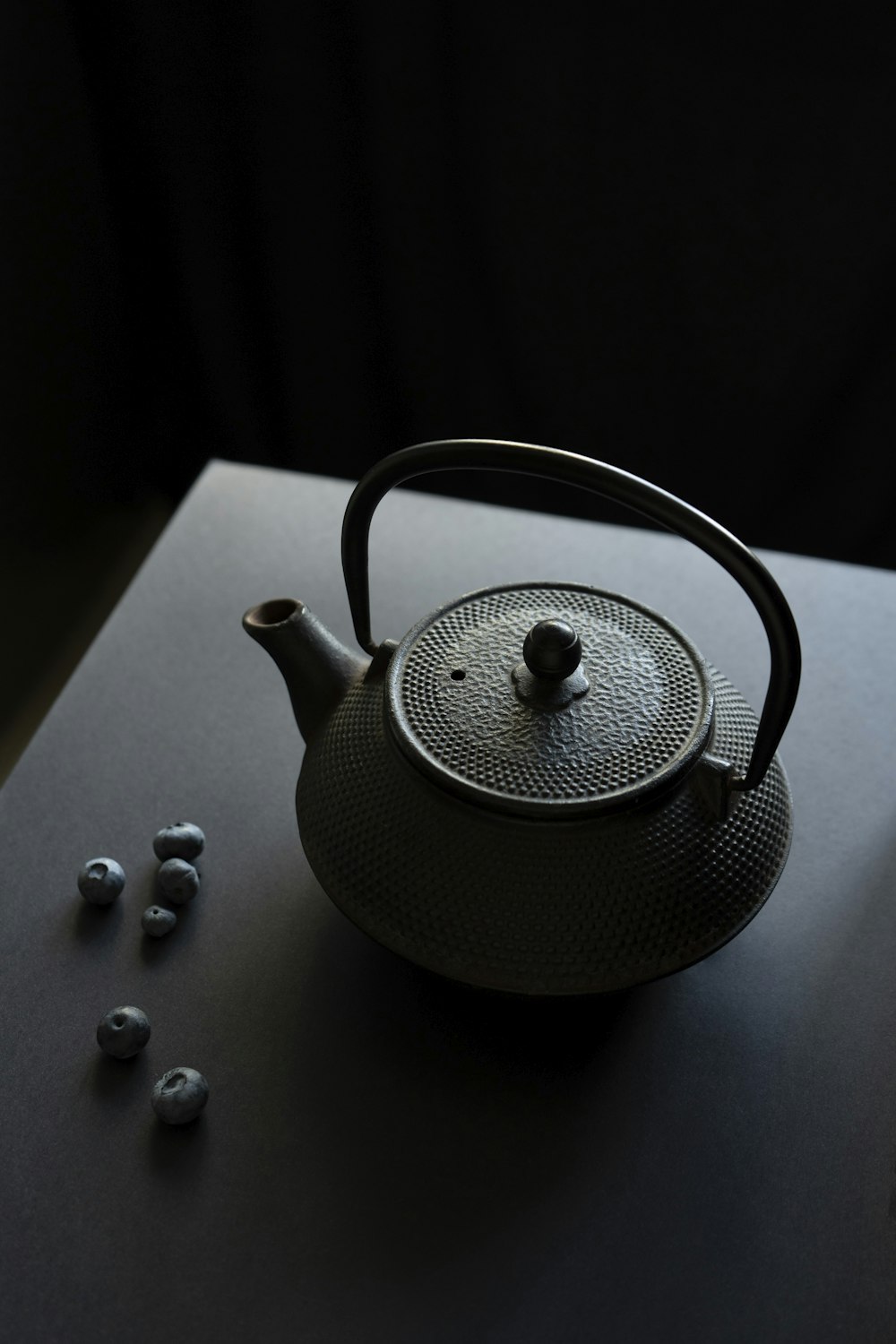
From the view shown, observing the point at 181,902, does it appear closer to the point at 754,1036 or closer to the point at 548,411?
the point at 754,1036

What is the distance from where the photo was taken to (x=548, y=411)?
1996 millimetres

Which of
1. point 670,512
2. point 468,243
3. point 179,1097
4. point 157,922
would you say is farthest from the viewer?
point 468,243

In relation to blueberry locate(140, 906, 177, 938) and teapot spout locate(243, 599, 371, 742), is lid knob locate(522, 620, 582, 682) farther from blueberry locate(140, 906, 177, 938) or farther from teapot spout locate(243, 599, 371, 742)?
blueberry locate(140, 906, 177, 938)

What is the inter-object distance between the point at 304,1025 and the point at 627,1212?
25 cm

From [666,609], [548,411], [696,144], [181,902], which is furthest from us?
[548,411]

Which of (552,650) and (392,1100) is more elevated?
(552,650)

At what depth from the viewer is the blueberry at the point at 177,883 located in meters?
0.88

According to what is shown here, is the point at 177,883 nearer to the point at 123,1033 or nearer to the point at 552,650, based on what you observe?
the point at 123,1033

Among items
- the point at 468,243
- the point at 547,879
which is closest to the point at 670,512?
the point at 547,879

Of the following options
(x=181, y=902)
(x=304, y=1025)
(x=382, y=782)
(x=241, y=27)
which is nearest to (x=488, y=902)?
(x=382, y=782)

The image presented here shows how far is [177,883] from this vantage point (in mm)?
884

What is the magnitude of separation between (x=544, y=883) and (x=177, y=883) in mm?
342

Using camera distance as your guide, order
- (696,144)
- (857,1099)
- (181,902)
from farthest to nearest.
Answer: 1. (696,144)
2. (181,902)
3. (857,1099)

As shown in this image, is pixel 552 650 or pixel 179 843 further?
pixel 179 843
